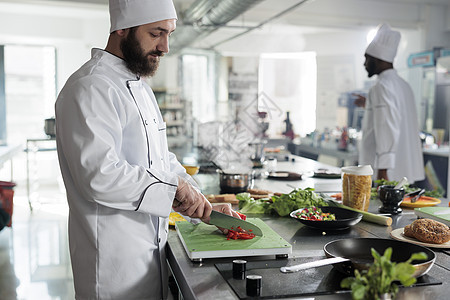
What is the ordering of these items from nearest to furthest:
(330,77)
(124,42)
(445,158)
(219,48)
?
(124,42), (445,158), (219,48), (330,77)

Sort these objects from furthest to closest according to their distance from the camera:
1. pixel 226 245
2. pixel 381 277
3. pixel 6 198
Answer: pixel 226 245 → pixel 6 198 → pixel 381 277

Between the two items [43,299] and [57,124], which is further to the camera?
[43,299]

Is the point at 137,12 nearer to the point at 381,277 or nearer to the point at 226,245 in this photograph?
A: the point at 226,245

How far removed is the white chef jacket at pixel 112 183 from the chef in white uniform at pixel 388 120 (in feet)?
7.92

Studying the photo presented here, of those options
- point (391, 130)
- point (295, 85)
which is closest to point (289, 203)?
point (391, 130)

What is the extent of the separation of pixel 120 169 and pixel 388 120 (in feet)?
8.88

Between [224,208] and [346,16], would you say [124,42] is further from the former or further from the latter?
[346,16]

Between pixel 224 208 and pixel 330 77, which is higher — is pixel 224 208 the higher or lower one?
the lower one

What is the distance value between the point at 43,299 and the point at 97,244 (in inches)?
90.9

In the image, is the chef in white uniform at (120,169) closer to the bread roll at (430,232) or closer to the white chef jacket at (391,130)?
the bread roll at (430,232)

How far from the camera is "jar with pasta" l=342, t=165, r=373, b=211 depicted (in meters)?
1.97

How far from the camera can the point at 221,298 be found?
112 cm

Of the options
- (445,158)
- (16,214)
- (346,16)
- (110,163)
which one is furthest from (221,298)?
(346,16)

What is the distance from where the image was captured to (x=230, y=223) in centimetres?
154
